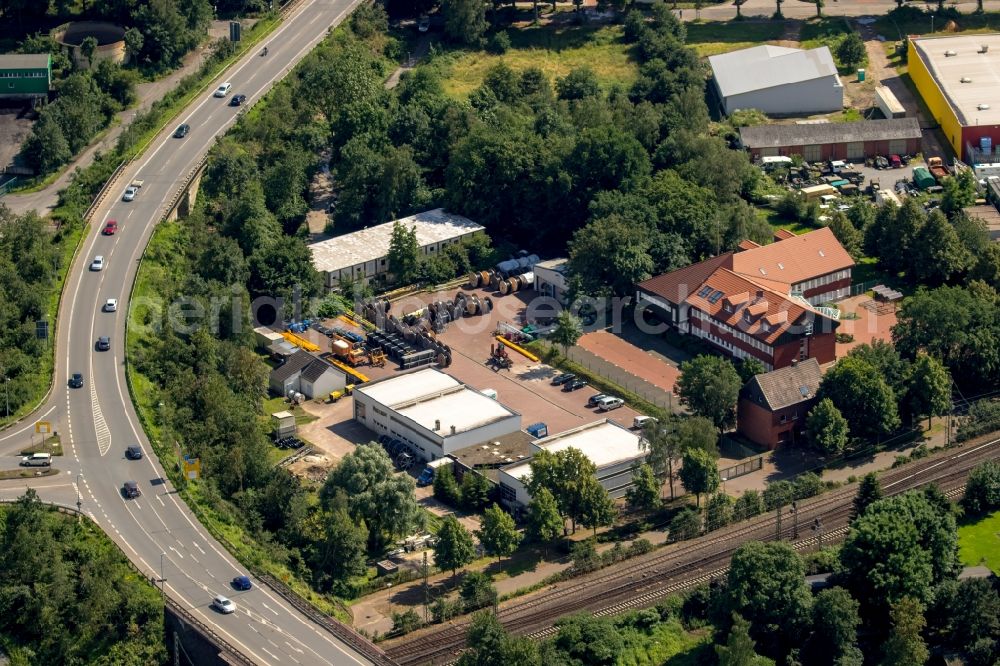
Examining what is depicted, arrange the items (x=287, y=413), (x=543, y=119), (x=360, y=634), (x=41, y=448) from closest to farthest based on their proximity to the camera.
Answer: (x=360, y=634)
(x=41, y=448)
(x=287, y=413)
(x=543, y=119)

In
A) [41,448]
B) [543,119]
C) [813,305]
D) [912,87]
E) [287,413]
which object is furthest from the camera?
Answer: [912,87]

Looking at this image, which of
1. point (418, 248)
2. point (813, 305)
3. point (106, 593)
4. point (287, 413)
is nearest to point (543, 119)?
point (418, 248)

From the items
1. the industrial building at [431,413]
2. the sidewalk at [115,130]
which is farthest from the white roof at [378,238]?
the sidewalk at [115,130]

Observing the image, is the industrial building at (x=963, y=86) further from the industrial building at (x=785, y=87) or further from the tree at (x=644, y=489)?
the tree at (x=644, y=489)

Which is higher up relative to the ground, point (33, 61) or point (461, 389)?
point (33, 61)

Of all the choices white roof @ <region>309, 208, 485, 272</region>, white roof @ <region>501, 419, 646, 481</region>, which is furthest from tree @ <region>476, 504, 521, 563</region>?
white roof @ <region>309, 208, 485, 272</region>

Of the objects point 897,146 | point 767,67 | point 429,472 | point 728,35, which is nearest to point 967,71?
point 897,146

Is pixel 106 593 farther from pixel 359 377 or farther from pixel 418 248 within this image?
pixel 418 248
